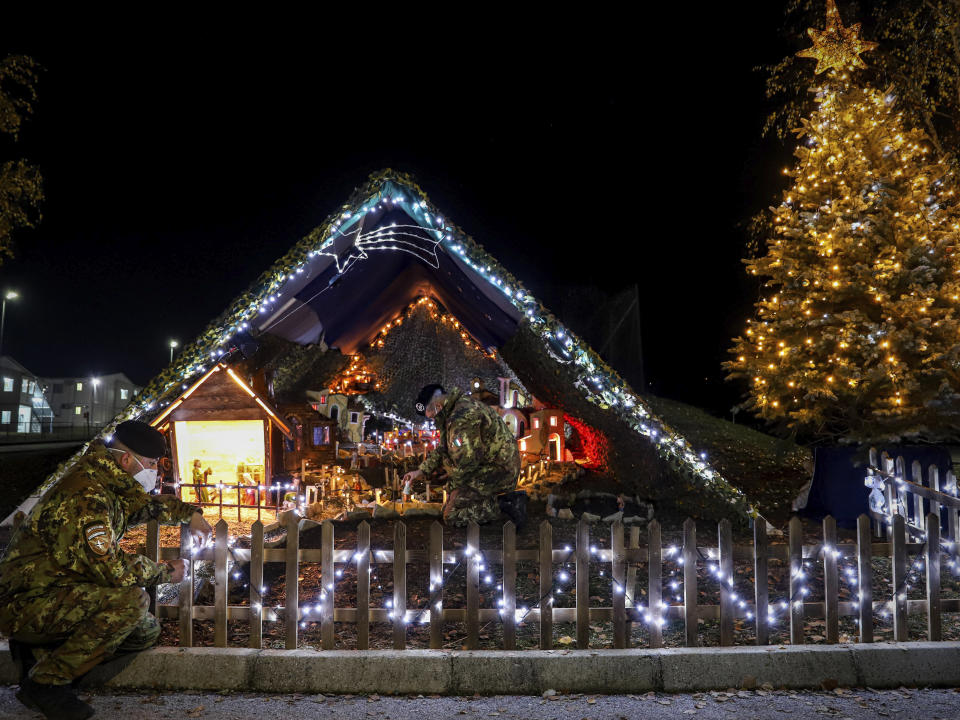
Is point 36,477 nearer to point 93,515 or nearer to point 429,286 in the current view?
point 429,286

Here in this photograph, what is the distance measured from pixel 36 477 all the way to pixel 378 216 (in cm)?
1161

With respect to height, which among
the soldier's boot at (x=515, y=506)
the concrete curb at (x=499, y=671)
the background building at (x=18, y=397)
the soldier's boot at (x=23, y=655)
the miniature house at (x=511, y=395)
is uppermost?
the background building at (x=18, y=397)

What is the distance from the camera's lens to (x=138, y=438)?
3643mm

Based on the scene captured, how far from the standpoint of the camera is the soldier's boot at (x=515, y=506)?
743 centimetres

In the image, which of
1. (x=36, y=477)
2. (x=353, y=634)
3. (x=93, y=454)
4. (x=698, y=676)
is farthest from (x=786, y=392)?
(x=36, y=477)

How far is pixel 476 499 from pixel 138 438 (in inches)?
176

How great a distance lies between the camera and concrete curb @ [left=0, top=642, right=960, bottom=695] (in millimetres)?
3754

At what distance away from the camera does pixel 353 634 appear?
4547 millimetres

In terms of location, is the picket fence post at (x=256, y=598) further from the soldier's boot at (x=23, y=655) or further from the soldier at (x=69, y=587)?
the soldier's boot at (x=23, y=655)

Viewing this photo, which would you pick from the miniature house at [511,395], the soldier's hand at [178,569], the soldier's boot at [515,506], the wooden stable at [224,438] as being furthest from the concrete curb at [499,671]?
the miniature house at [511,395]

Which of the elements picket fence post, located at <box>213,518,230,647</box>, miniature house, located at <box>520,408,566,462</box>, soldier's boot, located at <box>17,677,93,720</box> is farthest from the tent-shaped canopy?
soldier's boot, located at <box>17,677,93,720</box>

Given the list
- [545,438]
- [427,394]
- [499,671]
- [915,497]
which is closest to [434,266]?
[545,438]

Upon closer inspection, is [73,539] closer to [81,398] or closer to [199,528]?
[199,528]

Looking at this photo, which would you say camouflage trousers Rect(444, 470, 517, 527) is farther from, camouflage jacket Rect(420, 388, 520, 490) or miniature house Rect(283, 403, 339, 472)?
miniature house Rect(283, 403, 339, 472)
